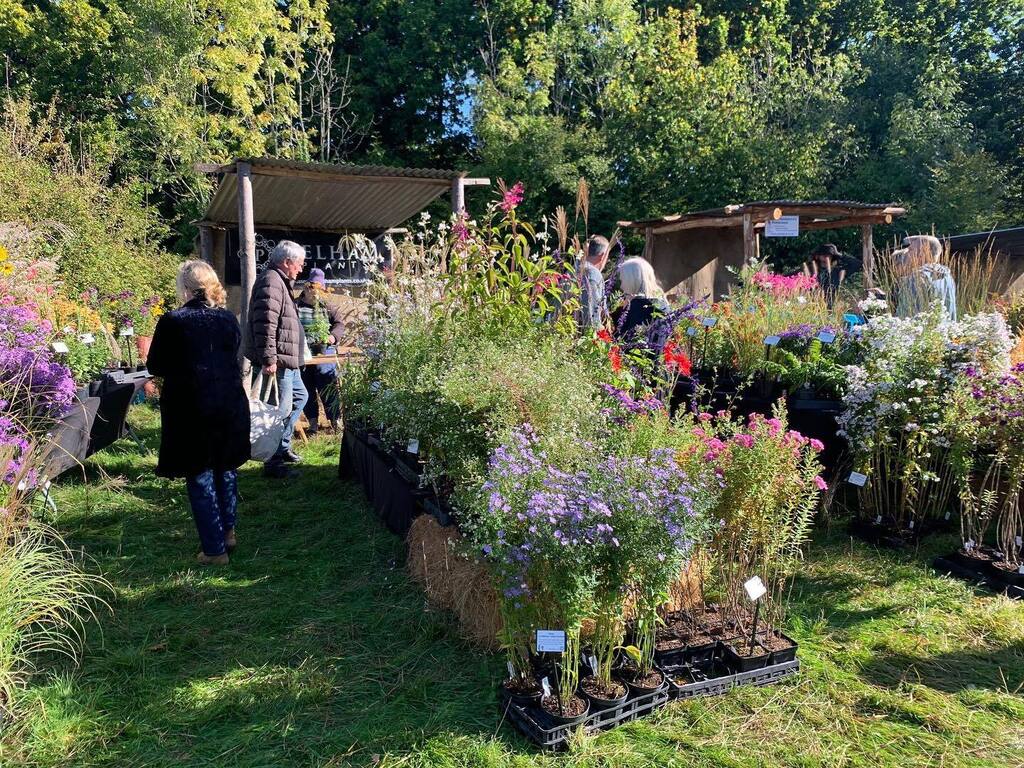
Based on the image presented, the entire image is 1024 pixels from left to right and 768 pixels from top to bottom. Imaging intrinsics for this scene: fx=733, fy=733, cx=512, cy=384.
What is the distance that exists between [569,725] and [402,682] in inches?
26.8

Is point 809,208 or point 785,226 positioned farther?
point 809,208

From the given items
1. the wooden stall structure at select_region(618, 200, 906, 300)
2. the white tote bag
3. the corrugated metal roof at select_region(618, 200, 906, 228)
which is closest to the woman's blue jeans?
the white tote bag

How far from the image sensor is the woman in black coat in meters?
3.48

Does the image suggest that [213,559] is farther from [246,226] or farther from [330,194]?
[330,194]

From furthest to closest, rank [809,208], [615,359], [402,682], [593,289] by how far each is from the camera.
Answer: [809,208] < [593,289] < [615,359] < [402,682]

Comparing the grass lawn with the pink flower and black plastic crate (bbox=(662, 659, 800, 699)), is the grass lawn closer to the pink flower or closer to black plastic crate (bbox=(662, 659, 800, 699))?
black plastic crate (bbox=(662, 659, 800, 699))

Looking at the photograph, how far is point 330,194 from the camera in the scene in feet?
27.2

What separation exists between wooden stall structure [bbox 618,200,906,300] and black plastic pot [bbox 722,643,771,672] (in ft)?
27.0

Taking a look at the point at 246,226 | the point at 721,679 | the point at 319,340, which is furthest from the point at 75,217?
the point at 721,679

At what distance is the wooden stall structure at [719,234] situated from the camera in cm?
1016

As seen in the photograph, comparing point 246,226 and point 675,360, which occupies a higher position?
point 246,226

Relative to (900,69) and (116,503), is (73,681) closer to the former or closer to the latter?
(116,503)

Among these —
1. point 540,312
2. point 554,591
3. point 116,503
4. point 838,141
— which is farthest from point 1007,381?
point 838,141

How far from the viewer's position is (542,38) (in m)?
16.8
